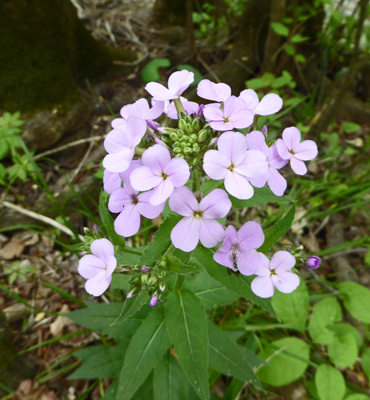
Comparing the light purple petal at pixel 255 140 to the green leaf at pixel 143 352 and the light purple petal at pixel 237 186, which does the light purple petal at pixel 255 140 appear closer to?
the light purple petal at pixel 237 186

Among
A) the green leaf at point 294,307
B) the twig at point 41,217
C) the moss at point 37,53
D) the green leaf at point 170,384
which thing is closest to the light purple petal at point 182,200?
the green leaf at point 170,384

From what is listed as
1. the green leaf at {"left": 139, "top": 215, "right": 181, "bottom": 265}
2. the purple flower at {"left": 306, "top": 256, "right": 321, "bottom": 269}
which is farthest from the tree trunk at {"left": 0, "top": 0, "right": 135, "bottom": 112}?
the purple flower at {"left": 306, "top": 256, "right": 321, "bottom": 269}

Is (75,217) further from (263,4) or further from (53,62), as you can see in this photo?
(263,4)

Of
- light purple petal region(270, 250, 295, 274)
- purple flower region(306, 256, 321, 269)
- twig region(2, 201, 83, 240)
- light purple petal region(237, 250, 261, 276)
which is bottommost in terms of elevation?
twig region(2, 201, 83, 240)

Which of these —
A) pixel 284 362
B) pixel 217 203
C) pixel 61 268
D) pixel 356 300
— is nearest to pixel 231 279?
pixel 217 203

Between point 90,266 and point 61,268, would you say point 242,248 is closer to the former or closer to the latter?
point 90,266

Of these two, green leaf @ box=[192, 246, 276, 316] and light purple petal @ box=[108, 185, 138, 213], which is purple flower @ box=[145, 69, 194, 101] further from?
green leaf @ box=[192, 246, 276, 316]
